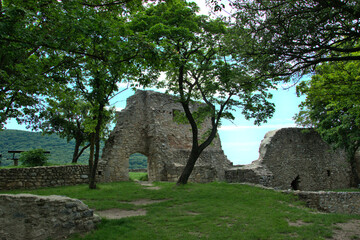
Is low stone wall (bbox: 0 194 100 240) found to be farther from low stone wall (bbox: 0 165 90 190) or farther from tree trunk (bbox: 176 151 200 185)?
low stone wall (bbox: 0 165 90 190)

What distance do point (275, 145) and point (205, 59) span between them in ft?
31.0

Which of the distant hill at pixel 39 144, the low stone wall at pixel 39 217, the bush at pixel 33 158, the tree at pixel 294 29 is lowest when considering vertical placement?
the low stone wall at pixel 39 217

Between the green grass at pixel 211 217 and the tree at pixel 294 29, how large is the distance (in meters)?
4.02

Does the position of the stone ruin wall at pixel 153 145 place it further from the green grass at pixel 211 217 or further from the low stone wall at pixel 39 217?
the low stone wall at pixel 39 217

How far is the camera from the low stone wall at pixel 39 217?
5223 mm

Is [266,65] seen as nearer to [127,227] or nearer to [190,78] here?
[127,227]

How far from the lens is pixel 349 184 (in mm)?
22078

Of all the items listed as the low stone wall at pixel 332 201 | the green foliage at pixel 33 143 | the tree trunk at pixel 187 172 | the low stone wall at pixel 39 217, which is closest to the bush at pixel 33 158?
the tree trunk at pixel 187 172

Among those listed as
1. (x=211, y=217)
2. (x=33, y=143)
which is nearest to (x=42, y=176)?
(x=211, y=217)

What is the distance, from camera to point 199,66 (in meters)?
12.6

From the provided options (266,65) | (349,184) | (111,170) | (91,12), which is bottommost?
(349,184)

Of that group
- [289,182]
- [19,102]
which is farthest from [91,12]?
[289,182]

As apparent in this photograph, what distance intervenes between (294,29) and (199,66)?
673cm

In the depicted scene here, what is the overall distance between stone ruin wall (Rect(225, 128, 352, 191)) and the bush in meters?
13.5
